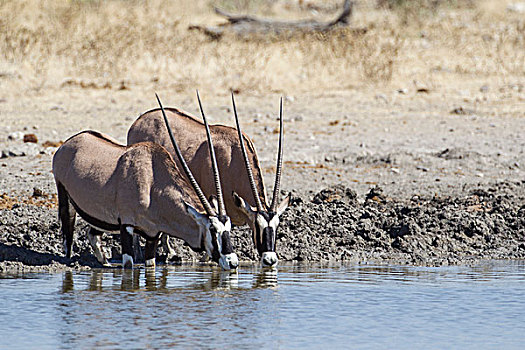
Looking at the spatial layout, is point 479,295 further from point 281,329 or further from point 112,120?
point 112,120

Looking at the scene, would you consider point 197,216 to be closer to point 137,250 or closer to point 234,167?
point 234,167

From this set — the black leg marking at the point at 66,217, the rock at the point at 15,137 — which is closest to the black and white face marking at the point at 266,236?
the black leg marking at the point at 66,217

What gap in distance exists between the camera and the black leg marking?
836 cm

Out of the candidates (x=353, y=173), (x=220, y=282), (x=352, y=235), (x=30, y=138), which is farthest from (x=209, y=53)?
(x=220, y=282)

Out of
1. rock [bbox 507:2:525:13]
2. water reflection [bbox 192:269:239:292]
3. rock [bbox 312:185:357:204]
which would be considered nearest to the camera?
water reflection [bbox 192:269:239:292]

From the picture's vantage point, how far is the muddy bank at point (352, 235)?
8695 mm

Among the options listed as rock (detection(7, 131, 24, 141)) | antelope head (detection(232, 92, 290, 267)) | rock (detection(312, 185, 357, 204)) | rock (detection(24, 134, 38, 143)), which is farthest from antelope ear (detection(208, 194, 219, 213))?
rock (detection(7, 131, 24, 141))

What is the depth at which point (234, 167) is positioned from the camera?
8617 mm

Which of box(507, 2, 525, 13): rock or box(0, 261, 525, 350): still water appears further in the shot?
box(507, 2, 525, 13): rock

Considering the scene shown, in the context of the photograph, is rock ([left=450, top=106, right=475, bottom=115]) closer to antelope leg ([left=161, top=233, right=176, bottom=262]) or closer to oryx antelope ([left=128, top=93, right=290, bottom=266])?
oryx antelope ([left=128, top=93, right=290, bottom=266])

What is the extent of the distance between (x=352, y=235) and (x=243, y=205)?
5.75ft

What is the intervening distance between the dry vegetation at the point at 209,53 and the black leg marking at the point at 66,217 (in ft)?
26.4

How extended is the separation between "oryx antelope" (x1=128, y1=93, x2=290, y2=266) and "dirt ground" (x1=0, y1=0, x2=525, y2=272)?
2.41 ft

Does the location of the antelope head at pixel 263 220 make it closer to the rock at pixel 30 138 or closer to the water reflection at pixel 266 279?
the water reflection at pixel 266 279
